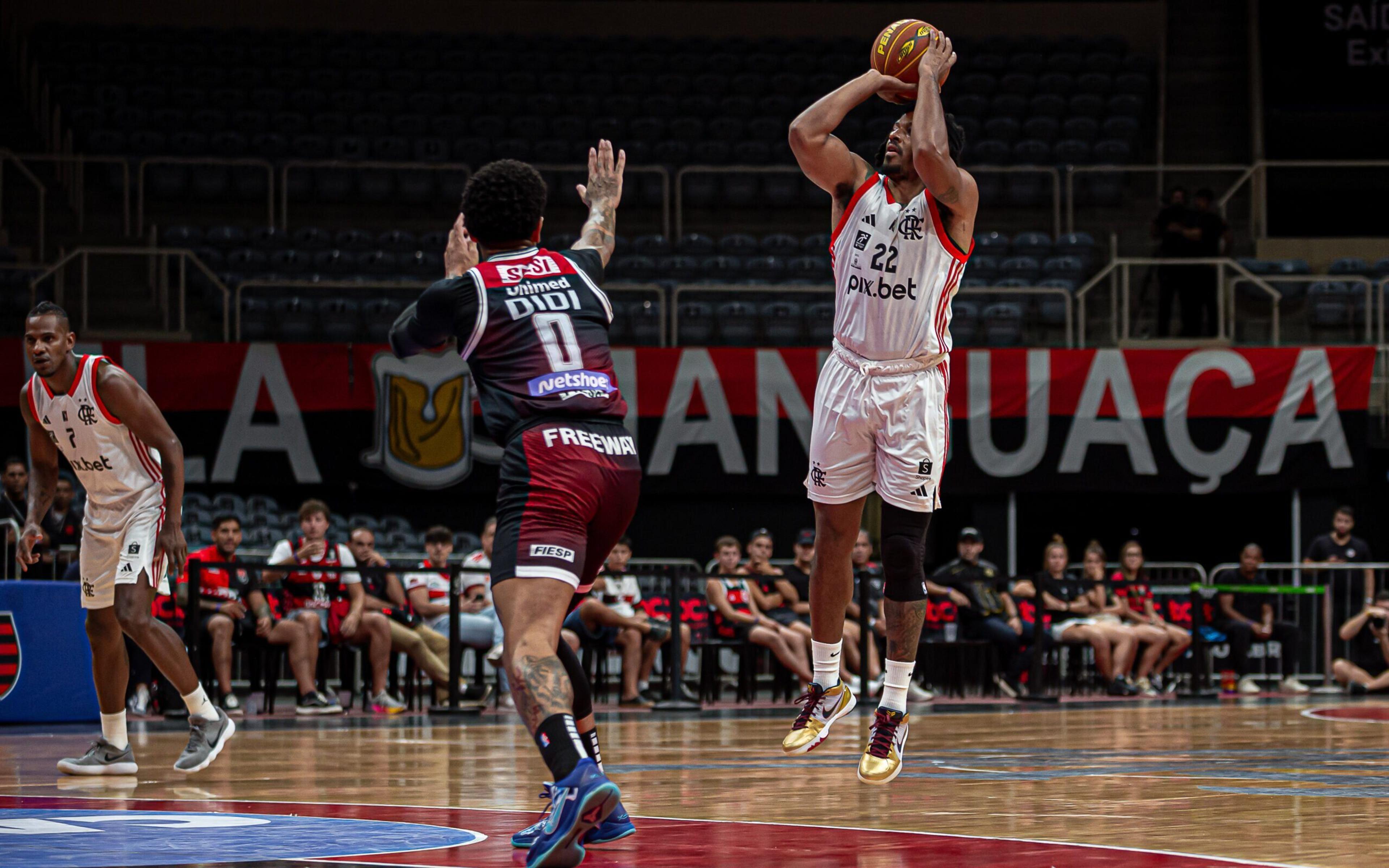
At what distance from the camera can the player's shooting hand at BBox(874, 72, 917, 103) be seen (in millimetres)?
5719

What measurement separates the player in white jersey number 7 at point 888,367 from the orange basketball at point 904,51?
0.03m

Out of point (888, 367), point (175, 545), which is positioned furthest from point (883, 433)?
point (175, 545)

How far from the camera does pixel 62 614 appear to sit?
10.3 meters

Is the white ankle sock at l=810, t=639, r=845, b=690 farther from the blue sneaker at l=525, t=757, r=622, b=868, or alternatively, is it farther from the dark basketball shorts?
the blue sneaker at l=525, t=757, r=622, b=868

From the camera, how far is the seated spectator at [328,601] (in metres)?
11.5

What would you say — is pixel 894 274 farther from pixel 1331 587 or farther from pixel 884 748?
pixel 1331 587

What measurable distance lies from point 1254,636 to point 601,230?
11.6 metres

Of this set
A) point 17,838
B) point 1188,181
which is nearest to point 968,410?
point 1188,181

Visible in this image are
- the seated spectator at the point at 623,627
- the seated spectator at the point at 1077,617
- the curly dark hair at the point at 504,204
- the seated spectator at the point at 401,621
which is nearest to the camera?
the curly dark hair at the point at 504,204

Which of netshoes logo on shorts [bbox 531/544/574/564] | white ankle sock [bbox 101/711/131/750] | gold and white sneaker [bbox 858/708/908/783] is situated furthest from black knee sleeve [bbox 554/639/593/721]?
white ankle sock [bbox 101/711/131/750]

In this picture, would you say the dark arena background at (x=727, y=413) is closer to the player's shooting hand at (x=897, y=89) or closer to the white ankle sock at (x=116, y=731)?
the white ankle sock at (x=116, y=731)

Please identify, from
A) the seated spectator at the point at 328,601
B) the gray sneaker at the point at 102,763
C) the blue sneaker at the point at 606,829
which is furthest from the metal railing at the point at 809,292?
the blue sneaker at the point at 606,829

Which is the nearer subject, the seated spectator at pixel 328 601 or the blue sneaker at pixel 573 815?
the blue sneaker at pixel 573 815

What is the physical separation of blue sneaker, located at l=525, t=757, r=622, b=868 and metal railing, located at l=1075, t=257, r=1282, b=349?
1337 centimetres
